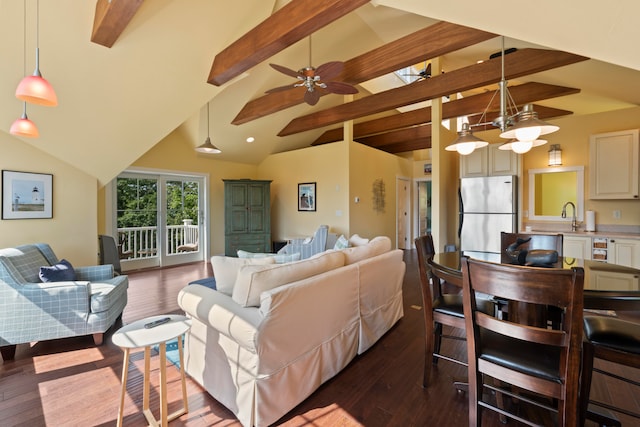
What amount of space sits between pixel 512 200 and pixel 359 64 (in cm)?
319

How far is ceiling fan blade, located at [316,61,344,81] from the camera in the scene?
2733mm

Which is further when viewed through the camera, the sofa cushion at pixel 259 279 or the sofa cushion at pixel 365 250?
the sofa cushion at pixel 365 250

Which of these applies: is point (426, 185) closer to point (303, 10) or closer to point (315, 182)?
point (315, 182)

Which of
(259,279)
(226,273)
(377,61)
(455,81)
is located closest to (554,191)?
(455,81)

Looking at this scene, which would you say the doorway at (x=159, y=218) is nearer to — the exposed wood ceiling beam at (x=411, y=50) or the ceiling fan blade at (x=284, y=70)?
the exposed wood ceiling beam at (x=411, y=50)

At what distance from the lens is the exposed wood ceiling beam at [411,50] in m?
2.89

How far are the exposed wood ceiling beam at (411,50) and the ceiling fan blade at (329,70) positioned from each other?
1019 mm

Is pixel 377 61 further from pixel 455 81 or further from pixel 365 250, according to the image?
pixel 365 250

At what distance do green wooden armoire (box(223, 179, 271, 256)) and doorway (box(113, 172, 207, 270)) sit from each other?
2.26 feet

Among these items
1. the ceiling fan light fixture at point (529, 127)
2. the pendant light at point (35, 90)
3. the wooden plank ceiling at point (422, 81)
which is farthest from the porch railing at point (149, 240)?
the ceiling fan light fixture at point (529, 127)

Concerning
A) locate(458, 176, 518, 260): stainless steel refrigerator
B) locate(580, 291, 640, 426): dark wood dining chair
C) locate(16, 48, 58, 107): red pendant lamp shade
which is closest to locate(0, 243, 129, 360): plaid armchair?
locate(16, 48, 58, 107): red pendant lamp shade

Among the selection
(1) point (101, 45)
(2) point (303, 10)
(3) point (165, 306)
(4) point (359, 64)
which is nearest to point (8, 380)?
(3) point (165, 306)

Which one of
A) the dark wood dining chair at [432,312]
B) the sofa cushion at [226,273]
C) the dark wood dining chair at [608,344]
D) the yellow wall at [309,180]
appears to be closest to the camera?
the dark wood dining chair at [608,344]

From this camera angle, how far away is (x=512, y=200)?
436 cm
